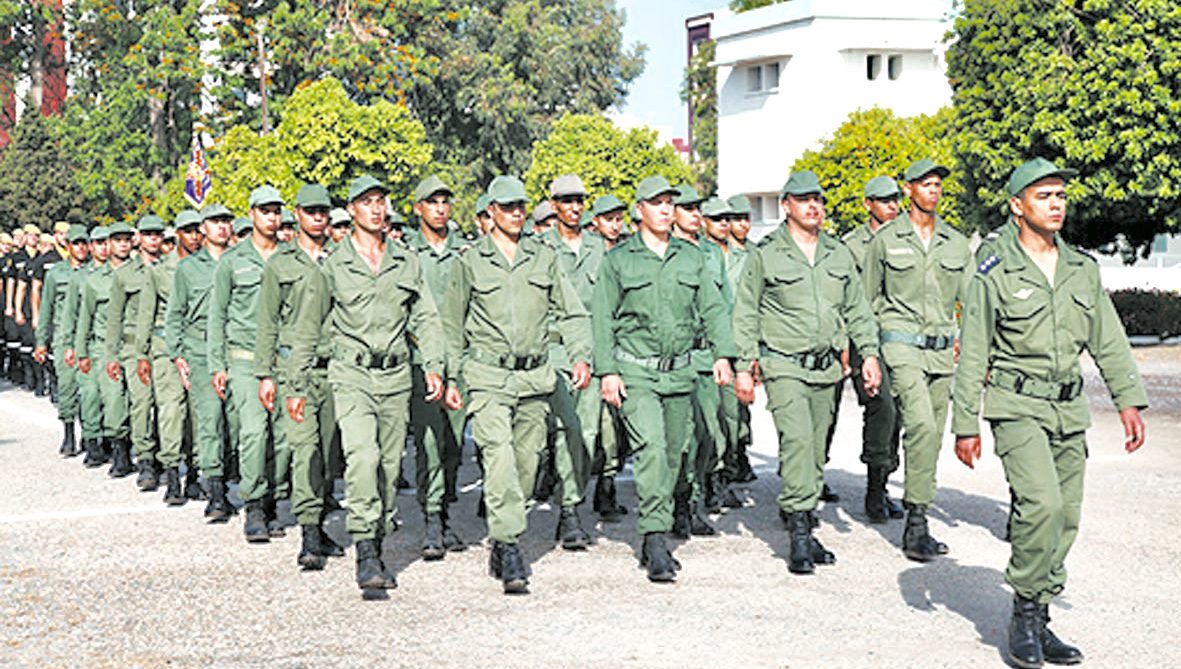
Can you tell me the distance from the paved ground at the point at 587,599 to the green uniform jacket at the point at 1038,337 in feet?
3.47

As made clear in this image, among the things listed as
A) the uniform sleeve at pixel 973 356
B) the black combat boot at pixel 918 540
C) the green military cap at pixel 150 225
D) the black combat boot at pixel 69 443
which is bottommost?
the black combat boot at pixel 69 443

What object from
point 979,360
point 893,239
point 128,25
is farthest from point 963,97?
point 128,25

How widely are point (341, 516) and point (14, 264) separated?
11.8 metres

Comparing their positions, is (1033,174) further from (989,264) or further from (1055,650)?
(1055,650)

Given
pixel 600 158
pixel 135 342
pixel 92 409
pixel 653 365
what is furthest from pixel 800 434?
pixel 600 158

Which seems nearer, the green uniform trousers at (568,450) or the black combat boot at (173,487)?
the green uniform trousers at (568,450)

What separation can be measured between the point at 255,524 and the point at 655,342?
303 cm

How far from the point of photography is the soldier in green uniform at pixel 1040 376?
7.08 metres

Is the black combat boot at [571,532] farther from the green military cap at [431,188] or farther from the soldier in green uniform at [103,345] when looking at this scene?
the soldier in green uniform at [103,345]

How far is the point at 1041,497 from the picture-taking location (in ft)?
23.2

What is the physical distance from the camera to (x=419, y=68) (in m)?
47.2

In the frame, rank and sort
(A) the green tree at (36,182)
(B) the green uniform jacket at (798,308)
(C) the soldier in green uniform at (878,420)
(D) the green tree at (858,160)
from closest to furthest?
(B) the green uniform jacket at (798,308) → (C) the soldier in green uniform at (878,420) → (D) the green tree at (858,160) → (A) the green tree at (36,182)

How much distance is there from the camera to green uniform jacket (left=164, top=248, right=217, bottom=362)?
463 inches

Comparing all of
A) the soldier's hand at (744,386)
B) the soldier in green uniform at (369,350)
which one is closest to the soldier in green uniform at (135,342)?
the soldier in green uniform at (369,350)
